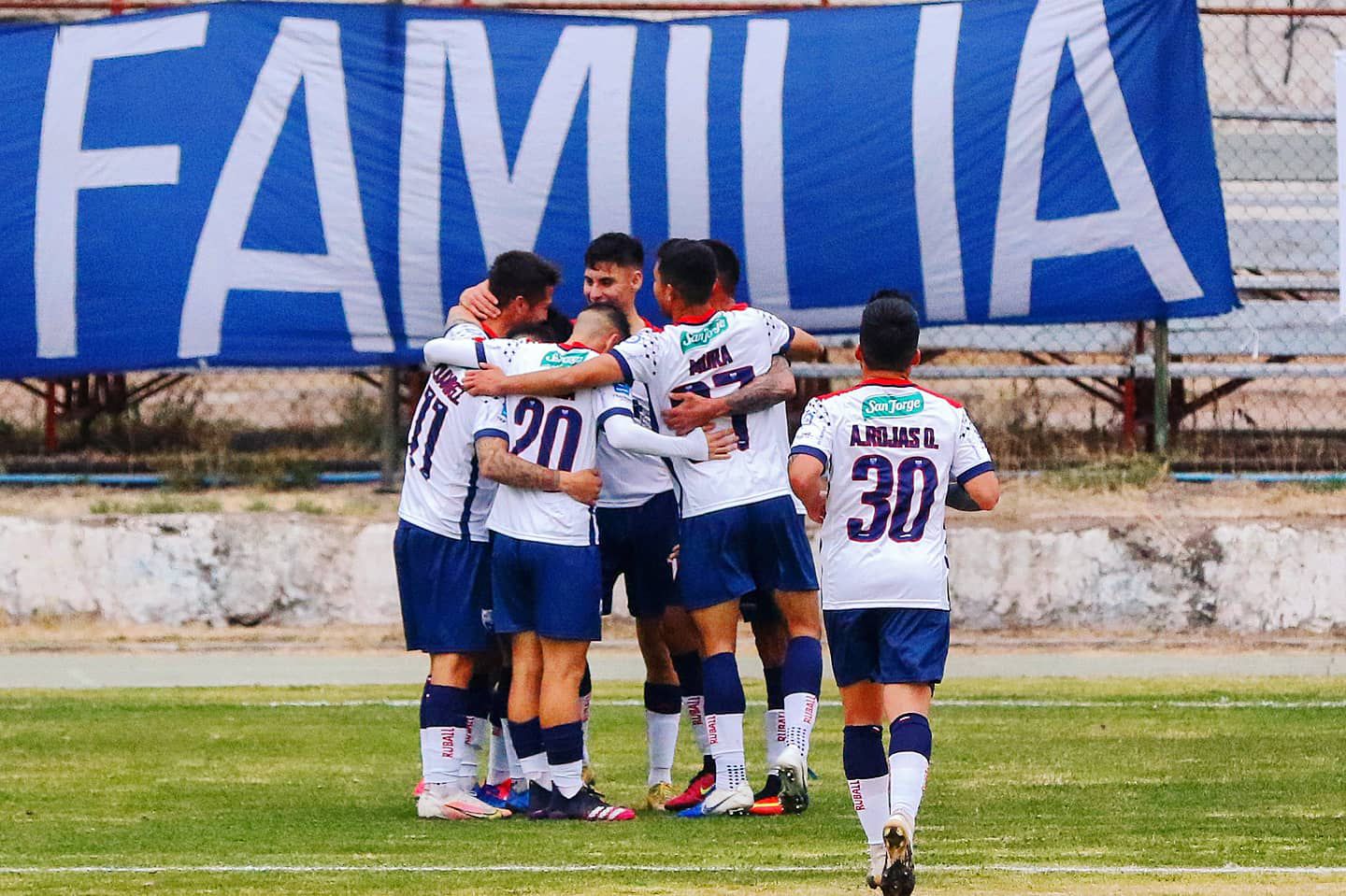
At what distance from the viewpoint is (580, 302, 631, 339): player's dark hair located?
8617mm

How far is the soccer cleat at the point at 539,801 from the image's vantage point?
8.46 metres

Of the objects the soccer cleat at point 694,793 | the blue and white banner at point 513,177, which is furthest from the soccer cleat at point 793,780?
the blue and white banner at point 513,177

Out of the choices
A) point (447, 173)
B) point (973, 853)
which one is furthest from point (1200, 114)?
point (973, 853)

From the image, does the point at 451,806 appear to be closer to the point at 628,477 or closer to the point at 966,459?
the point at 628,477

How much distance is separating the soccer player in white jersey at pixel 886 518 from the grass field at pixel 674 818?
513 millimetres

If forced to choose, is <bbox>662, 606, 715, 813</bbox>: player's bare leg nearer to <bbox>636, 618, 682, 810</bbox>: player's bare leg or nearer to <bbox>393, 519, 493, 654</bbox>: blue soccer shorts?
<bbox>636, 618, 682, 810</bbox>: player's bare leg

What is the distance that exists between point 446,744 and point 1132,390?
8701mm

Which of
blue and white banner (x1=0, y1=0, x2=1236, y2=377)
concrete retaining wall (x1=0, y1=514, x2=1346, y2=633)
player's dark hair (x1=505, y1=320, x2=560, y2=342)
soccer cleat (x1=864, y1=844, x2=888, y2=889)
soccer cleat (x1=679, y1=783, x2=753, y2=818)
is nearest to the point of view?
soccer cleat (x1=864, y1=844, x2=888, y2=889)

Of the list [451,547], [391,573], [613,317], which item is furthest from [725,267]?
[391,573]

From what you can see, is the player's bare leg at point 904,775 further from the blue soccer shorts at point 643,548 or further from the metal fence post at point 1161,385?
the metal fence post at point 1161,385

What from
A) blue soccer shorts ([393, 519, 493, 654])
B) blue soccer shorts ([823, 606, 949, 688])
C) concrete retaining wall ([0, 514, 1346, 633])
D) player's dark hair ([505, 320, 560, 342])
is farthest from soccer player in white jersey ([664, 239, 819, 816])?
concrete retaining wall ([0, 514, 1346, 633])

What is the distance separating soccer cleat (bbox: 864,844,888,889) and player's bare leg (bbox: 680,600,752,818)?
165cm

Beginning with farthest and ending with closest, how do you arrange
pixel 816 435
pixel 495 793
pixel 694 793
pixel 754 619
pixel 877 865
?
pixel 754 619 < pixel 495 793 < pixel 694 793 < pixel 816 435 < pixel 877 865

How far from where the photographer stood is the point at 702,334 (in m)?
8.56
